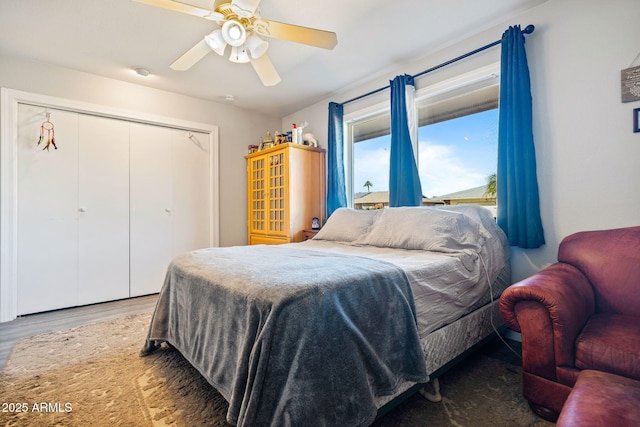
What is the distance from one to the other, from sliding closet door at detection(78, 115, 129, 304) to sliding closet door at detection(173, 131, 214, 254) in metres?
0.54

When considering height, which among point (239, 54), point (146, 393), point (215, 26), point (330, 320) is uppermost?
point (215, 26)

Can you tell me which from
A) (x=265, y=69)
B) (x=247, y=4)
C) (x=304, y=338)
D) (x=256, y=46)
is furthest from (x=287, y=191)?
(x=304, y=338)

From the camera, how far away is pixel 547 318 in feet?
4.40

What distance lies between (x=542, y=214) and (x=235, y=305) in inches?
86.3

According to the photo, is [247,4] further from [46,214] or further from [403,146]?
[46,214]

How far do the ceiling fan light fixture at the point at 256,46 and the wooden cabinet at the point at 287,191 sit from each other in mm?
1573

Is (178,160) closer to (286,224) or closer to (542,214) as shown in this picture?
(286,224)

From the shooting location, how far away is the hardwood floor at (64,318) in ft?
7.93

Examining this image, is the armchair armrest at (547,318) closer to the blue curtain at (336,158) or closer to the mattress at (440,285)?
the mattress at (440,285)

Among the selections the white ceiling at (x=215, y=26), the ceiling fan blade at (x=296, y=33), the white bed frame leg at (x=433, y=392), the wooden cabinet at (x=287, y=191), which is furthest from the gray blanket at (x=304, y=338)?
the wooden cabinet at (x=287, y=191)

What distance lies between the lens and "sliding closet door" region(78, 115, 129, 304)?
321 cm

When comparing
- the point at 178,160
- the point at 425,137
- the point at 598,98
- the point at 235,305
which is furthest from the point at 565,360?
the point at 178,160

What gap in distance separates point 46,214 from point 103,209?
1.55 ft

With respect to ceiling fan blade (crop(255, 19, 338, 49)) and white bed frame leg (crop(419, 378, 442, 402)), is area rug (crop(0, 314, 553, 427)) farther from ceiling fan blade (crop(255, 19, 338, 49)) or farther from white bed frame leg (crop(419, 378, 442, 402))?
ceiling fan blade (crop(255, 19, 338, 49))
